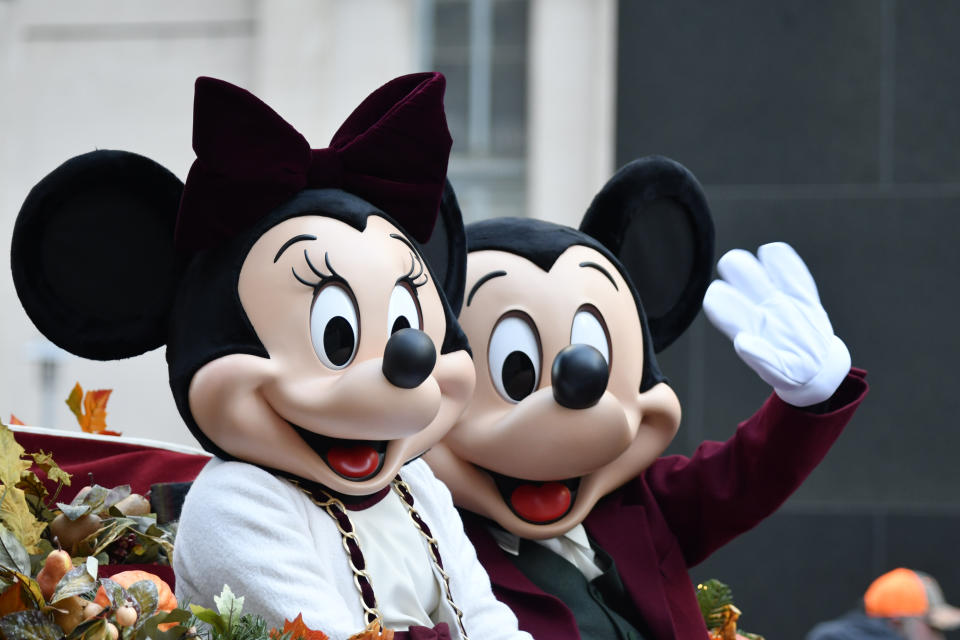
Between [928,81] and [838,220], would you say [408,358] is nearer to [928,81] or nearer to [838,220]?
[838,220]

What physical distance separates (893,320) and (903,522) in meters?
0.86

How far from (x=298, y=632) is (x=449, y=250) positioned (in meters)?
0.83

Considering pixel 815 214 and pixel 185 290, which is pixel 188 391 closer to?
pixel 185 290

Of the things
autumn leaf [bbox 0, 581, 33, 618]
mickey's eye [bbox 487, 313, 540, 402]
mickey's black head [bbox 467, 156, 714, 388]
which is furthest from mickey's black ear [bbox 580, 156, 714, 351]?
autumn leaf [bbox 0, 581, 33, 618]

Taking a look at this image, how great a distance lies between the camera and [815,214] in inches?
206

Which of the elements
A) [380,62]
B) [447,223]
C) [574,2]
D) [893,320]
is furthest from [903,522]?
[447,223]

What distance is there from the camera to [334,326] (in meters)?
1.77

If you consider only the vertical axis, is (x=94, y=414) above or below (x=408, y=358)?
below

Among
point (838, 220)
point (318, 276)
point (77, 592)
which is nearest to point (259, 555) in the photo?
point (77, 592)

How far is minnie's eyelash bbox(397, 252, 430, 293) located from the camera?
1860 millimetres

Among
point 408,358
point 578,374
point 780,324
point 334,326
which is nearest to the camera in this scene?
point 408,358

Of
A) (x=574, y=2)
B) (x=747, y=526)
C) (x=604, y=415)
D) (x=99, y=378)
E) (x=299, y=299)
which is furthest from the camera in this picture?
(x=99, y=378)

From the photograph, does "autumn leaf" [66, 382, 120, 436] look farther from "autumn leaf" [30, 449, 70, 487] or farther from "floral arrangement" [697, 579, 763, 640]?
"floral arrangement" [697, 579, 763, 640]

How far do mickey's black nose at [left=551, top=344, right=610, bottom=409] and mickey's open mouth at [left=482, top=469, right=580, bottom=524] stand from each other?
11.1 inches
